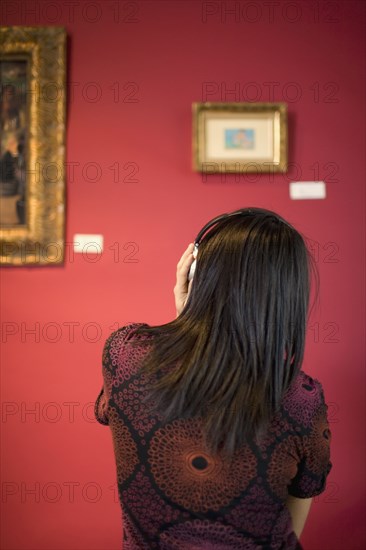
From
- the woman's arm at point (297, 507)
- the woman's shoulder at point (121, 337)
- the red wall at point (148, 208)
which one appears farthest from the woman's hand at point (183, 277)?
the red wall at point (148, 208)

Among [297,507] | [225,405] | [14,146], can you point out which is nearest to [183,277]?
[225,405]

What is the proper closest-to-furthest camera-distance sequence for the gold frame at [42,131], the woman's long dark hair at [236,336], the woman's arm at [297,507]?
the woman's long dark hair at [236,336], the woman's arm at [297,507], the gold frame at [42,131]

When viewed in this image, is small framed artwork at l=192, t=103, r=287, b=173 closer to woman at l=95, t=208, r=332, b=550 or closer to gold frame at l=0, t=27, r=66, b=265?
gold frame at l=0, t=27, r=66, b=265

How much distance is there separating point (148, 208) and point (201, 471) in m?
1.35

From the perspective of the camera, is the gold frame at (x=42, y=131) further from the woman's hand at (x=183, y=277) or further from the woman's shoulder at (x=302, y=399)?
the woman's shoulder at (x=302, y=399)

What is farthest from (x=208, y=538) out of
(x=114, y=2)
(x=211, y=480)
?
(x=114, y=2)

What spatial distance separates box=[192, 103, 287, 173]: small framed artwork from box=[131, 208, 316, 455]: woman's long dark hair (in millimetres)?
1164

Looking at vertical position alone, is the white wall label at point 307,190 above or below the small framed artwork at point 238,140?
below

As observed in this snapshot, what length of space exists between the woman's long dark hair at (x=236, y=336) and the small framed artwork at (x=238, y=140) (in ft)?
3.82

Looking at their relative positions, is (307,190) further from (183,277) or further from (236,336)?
(236,336)

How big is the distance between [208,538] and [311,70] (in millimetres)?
1769

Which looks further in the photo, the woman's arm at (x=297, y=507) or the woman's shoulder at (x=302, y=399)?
the woman's arm at (x=297, y=507)

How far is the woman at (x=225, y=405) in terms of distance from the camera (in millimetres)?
778

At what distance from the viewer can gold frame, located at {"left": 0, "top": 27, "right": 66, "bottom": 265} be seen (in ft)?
6.39
